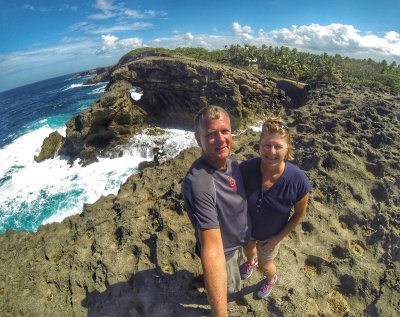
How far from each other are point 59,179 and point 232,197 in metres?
21.3

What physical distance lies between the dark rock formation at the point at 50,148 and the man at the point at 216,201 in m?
25.7

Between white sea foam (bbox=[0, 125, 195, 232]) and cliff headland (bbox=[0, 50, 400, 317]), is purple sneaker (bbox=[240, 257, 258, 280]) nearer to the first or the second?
cliff headland (bbox=[0, 50, 400, 317])

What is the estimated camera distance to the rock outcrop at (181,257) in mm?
4875

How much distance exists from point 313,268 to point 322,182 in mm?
2756

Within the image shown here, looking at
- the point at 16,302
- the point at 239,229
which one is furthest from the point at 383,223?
the point at 16,302

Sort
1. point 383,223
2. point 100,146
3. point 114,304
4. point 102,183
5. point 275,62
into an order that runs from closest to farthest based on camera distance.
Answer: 1. point 114,304
2. point 383,223
3. point 102,183
4. point 100,146
5. point 275,62

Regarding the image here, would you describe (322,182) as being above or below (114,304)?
above

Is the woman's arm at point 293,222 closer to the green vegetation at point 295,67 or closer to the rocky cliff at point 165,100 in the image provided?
the rocky cliff at point 165,100

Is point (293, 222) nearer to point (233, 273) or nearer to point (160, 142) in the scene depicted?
point (233, 273)

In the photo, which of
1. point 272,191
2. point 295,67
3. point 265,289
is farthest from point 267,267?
point 295,67

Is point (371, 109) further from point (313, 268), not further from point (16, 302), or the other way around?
point (16, 302)

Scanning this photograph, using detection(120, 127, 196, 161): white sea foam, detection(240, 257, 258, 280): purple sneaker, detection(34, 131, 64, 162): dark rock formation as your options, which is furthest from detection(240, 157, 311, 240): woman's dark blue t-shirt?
detection(34, 131, 64, 162): dark rock formation

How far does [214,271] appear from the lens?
2.56 meters

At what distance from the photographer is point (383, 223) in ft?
20.4
